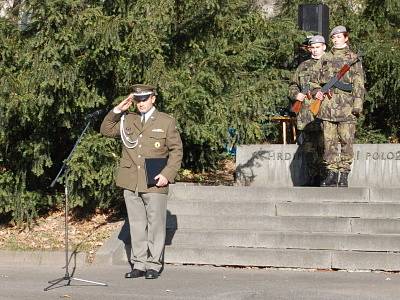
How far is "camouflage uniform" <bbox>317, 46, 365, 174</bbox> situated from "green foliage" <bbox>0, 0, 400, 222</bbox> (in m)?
0.56

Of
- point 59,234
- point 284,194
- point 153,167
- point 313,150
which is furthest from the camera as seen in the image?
point 313,150

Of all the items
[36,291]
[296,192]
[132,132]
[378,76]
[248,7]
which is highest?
[248,7]

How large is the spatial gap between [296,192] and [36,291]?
11.5 feet

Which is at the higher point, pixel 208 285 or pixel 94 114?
pixel 94 114

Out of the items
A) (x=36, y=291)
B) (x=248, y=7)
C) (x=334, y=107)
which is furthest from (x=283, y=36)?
(x=36, y=291)

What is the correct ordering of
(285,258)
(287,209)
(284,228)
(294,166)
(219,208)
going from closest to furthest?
(285,258) → (284,228) → (287,209) → (219,208) → (294,166)

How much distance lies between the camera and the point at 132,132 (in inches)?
332

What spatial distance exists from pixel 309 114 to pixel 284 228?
1667 mm

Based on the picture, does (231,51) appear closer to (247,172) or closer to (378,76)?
(247,172)

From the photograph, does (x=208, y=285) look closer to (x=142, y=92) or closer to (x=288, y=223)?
(x=288, y=223)

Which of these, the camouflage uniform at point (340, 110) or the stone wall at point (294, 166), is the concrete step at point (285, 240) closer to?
the camouflage uniform at point (340, 110)

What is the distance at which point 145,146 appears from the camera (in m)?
8.38

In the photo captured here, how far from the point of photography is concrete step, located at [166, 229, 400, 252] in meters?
8.85

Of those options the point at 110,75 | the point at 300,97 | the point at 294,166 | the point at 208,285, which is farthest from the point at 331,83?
the point at 208,285
